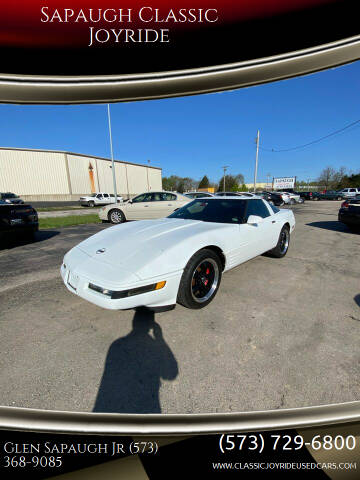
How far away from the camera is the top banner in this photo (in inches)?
82.2

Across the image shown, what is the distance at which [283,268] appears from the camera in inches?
148

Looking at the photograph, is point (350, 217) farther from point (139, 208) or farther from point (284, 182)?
point (284, 182)

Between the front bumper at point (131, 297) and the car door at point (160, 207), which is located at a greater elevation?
the car door at point (160, 207)

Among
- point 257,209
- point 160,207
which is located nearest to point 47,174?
point 160,207

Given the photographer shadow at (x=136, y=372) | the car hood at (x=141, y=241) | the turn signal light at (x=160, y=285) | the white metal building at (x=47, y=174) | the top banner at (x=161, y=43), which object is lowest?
the photographer shadow at (x=136, y=372)

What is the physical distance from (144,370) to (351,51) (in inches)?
161

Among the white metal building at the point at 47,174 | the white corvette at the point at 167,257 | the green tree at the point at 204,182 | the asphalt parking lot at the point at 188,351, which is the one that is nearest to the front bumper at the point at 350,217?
the asphalt parking lot at the point at 188,351

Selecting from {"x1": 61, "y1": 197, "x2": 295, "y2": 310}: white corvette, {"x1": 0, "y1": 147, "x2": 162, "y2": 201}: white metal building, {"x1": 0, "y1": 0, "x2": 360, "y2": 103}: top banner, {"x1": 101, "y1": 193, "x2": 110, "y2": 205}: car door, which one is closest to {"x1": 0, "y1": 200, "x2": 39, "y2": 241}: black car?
{"x1": 0, "y1": 0, "x2": 360, "y2": 103}: top banner

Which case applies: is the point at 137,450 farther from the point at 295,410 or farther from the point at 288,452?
the point at 295,410

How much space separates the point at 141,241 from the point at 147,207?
6012 millimetres

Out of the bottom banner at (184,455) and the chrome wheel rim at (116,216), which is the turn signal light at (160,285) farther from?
the chrome wheel rim at (116,216)

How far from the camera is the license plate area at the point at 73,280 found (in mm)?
2025

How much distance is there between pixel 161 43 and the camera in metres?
2.50

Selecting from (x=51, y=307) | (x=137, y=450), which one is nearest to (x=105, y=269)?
(x=51, y=307)
